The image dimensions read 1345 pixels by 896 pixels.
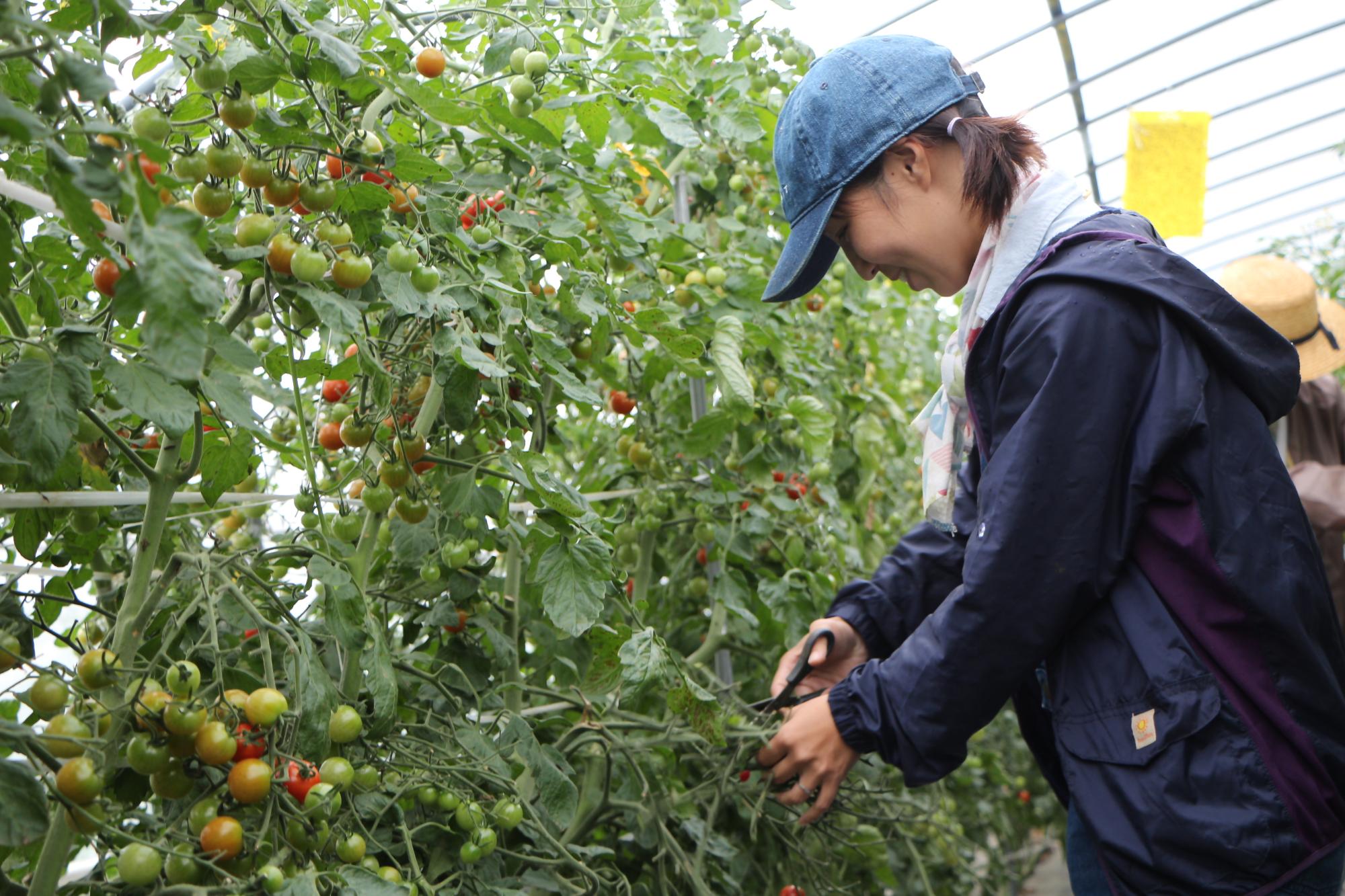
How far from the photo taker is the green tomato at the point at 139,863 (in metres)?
0.79

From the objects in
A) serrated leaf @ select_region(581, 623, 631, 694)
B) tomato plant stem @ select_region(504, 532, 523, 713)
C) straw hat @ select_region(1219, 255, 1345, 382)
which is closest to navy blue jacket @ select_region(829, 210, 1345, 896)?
serrated leaf @ select_region(581, 623, 631, 694)

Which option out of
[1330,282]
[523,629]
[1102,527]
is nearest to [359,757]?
[523,629]

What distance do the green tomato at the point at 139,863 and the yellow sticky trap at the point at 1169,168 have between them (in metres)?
2.38

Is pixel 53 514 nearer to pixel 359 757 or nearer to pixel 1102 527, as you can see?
pixel 359 757

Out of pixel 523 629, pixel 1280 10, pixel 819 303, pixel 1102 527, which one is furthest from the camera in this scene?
pixel 1280 10

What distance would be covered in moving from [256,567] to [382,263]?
0.40m

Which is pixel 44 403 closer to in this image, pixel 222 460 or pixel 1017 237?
pixel 222 460

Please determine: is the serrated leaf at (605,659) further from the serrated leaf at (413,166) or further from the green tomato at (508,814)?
the serrated leaf at (413,166)

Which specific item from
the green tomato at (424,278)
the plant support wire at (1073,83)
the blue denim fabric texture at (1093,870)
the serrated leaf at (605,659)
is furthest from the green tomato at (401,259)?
the plant support wire at (1073,83)

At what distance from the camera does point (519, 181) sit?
1277mm

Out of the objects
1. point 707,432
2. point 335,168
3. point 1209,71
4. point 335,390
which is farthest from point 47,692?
point 1209,71

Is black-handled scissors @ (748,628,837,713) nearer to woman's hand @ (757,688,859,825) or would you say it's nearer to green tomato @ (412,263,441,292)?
woman's hand @ (757,688,859,825)

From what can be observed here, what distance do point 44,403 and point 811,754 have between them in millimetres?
874

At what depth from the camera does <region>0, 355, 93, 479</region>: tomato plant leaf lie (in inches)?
29.0
